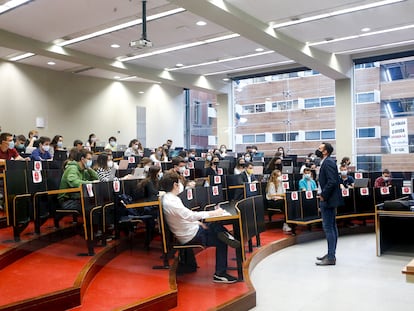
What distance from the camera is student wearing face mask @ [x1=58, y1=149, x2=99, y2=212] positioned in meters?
4.81

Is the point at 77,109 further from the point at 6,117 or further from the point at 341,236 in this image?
the point at 341,236

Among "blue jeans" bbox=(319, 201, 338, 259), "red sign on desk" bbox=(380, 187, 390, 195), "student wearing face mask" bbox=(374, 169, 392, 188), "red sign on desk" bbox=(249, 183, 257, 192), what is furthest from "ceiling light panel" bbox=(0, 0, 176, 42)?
"student wearing face mask" bbox=(374, 169, 392, 188)

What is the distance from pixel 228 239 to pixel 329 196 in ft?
5.63

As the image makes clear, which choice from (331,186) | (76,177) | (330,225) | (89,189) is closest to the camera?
(89,189)

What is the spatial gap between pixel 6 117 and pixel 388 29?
30.2 feet

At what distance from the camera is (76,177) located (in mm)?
4938

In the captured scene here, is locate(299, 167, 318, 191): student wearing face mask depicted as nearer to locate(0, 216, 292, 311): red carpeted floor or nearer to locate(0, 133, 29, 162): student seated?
locate(0, 216, 292, 311): red carpeted floor

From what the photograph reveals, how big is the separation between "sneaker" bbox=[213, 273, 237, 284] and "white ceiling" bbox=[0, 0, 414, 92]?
399 cm

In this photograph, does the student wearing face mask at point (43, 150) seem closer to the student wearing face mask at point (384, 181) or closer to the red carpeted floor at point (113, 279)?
the red carpeted floor at point (113, 279)

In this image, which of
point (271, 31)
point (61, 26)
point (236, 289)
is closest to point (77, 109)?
point (61, 26)

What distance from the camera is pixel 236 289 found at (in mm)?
3932

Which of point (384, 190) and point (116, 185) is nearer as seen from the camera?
point (116, 185)

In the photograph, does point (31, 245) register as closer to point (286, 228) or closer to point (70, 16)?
point (286, 228)

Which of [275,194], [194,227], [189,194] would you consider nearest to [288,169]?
[275,194]
